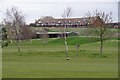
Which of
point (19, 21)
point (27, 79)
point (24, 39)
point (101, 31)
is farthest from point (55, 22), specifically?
point (27, 79)

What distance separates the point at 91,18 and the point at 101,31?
72.4 ft

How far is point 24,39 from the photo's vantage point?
134000 millimetres

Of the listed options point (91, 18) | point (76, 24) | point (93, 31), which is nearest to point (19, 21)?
point (91, 18)

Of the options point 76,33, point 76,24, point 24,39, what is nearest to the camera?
point 24,39

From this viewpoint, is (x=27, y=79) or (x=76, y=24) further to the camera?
(x=76, y=24)

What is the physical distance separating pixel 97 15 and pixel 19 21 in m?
26.7

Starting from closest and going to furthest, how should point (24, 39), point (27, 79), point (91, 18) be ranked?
point (27, 79)
point (91, 18)
point (24, 39)

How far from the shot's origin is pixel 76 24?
640ft

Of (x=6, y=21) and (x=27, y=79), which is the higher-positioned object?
(x=6, y=21)

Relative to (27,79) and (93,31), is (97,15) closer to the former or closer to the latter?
(93,31)

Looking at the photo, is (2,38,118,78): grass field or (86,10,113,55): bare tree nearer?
(2,38,118,78): grass field

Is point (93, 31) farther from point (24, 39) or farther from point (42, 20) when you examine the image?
point (42, 20)

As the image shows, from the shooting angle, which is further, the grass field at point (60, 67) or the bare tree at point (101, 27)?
the bare tree at point (101, 27)

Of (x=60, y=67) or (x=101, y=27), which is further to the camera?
(x=101, y=27)
